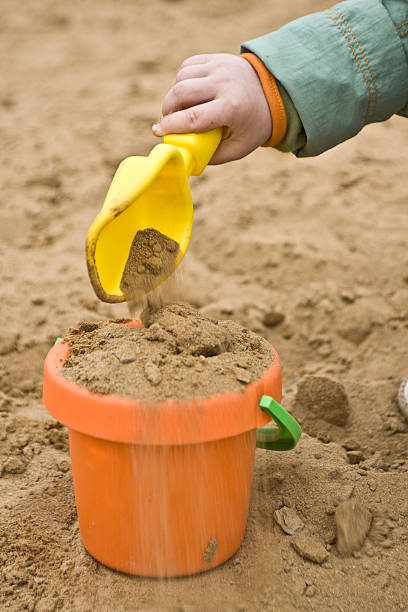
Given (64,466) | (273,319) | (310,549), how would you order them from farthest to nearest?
(273,319) → (64,466) → (310,549)

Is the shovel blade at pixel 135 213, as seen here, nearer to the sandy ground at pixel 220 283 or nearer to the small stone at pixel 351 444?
the sandy ground at pixel 220 283

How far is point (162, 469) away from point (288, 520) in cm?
32

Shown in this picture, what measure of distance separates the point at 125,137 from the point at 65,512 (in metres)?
1.96

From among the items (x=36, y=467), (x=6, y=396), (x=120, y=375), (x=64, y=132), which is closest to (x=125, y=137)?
(x=64, y=132)

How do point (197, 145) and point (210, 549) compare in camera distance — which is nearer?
point (210, 549)

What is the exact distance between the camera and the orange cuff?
1.38m

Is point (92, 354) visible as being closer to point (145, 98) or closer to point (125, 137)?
point (125, 137)

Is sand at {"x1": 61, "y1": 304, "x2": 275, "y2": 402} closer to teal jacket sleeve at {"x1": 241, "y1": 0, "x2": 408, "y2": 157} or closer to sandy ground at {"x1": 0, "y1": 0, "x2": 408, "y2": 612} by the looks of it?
sandy ground at {"x1": 0, "y1": 0, "x2": 408, "y2": 612}

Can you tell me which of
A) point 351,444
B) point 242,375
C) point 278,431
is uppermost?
point 242,375

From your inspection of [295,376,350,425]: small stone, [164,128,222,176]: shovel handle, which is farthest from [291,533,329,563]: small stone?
[164,128,222,176]: shovel handle

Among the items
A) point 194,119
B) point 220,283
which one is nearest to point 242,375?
point 194,119

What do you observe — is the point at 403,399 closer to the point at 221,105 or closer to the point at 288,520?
the point at 288,520

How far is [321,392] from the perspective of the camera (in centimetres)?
153

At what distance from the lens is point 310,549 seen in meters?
1.13
